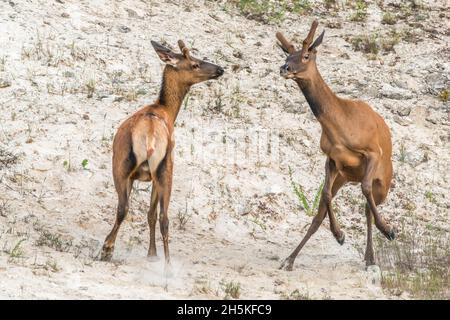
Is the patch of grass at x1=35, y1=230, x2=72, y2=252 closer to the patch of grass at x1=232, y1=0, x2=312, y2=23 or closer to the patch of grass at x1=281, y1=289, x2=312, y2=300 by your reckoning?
the patch of grass at x1=281, y1=289, x2=312, y2=300

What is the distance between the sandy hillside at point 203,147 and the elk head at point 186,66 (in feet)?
5.51

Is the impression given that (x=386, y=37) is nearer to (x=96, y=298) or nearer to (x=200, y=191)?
(x=200, y=191)

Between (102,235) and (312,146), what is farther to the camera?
(312,146)

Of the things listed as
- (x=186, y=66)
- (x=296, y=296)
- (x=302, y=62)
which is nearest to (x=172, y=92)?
(x=186, y=66)

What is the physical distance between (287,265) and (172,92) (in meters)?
2.31

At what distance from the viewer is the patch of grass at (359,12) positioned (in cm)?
1798

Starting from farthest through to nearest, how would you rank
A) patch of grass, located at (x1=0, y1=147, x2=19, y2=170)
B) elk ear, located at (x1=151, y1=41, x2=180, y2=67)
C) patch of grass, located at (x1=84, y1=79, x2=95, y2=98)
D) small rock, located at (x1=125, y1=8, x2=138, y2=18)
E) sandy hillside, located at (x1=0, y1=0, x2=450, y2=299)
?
1. small rock, located at (x1=125, y1=8, x2=138, y2=18)
2. patch of grass, located at (x1=84, y1=79, x2=95, y2=98)
3. patch of grass, located at (x1=0, y1=147, x2=19, y2=170)
4. elk ear, located at (x1=151, y1=41, x2=180, y2=67)
5. sandy hillside, located at (x1=0, y1=0, x2=450, y2=299)

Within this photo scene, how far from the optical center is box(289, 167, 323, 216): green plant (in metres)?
13.6

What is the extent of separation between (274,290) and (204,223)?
2.66 m

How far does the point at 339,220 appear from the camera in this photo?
44.5 feet

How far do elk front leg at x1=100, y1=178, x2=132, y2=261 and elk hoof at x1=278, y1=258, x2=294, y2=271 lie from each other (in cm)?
194

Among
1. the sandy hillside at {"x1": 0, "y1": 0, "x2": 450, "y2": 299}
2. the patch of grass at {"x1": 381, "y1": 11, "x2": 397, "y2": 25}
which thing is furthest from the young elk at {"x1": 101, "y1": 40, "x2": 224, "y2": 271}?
the patch of grass at {"x1": 381, "y1": 11, "x2": 397, "y2": 25}

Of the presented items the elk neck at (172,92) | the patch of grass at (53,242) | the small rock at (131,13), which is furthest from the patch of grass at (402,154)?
the patch of grass at (53,242)

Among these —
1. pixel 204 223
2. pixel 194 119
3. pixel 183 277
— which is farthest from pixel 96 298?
pixel 194 119
